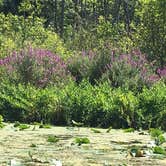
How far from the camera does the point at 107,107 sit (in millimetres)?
10758

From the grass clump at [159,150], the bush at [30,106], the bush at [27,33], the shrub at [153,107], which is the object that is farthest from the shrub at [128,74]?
the bush at [27,33]

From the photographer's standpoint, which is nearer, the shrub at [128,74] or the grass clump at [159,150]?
the grass clump at [159,150]

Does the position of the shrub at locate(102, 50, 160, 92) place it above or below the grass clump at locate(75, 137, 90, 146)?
below

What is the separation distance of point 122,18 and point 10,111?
146ft

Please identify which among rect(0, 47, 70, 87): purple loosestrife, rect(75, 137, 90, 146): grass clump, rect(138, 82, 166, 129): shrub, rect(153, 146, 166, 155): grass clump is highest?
rect(153, 146, 166, 155): grass clump

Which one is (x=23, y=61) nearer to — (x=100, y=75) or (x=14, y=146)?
(x=100, y=75)

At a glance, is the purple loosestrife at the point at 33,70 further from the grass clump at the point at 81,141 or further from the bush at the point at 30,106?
the grass clump at the point at 81,141

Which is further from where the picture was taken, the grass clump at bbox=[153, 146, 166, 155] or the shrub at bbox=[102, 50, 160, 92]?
the shrub at bbox=[102, 50, 160, 92]

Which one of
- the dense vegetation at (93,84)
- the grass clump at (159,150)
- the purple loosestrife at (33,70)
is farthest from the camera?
the purple loosestrife at (33,70)

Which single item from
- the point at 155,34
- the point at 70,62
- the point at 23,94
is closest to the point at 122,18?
the point at 155,34

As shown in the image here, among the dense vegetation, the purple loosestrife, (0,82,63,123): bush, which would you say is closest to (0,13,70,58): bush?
the dense vegetation

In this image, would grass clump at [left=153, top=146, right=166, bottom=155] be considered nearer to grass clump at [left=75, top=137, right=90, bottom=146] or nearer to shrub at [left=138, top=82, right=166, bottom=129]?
grass clump at [left=75, top=137, right=90, bottom=146]

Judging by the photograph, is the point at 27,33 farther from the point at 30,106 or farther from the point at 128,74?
the point at 30,106

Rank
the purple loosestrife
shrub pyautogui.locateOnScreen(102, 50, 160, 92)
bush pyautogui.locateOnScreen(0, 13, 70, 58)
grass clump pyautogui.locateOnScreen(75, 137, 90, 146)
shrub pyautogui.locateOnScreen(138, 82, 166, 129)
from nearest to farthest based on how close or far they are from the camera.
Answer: grass clump pyautogui.locateOnScreen(75, 137, 90, 146)
shrub pyautogui.locateOnScreen(138, 82, 166, 129)
shrub pyautogui.locateOnScreen(102, 50, 160, 92)
the purple loosestrife
bush pyautogui.locateOnScreen(0, 13, 70, 58)
